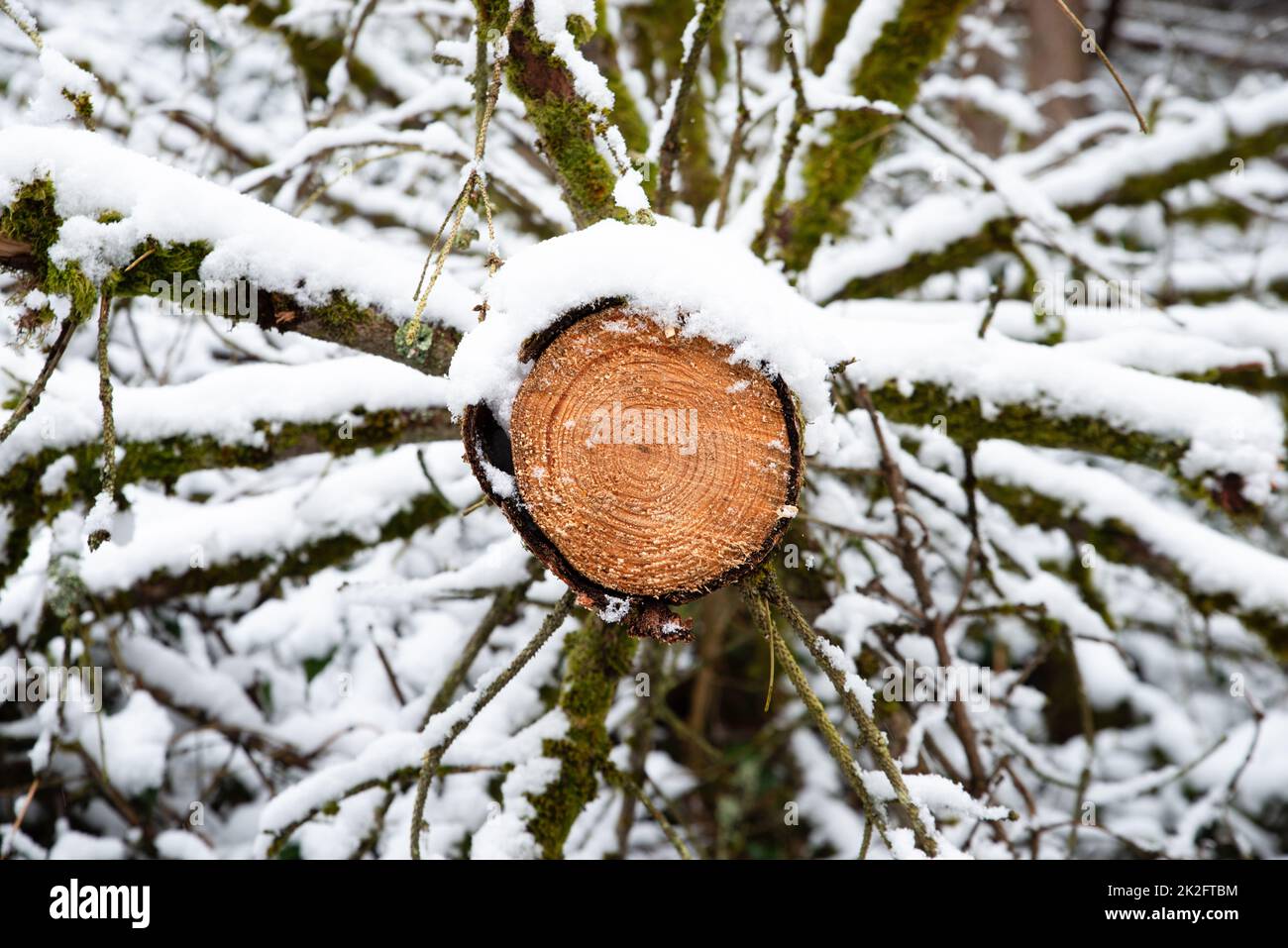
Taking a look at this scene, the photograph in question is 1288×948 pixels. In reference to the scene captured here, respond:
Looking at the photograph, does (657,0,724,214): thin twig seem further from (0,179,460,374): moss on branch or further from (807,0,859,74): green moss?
(807,0,859,74): green moss

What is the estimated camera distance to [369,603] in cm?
162

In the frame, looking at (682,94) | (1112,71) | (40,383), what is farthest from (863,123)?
(40,383)

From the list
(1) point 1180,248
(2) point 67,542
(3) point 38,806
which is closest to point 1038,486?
(2) point 67,542

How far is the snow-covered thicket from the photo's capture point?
105cm

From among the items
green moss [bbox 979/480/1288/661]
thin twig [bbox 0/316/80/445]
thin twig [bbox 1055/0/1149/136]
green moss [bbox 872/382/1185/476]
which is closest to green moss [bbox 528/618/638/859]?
green moss [bbox 872/382/1185/476]

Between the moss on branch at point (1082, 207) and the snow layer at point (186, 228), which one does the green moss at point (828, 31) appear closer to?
the moss on branch at point (1082, 207)

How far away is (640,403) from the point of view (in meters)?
0.88

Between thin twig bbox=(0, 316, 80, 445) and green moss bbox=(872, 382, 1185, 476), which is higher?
thin twig bbox=(0, 316, 80, 445)

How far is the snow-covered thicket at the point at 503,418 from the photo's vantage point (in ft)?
3.46

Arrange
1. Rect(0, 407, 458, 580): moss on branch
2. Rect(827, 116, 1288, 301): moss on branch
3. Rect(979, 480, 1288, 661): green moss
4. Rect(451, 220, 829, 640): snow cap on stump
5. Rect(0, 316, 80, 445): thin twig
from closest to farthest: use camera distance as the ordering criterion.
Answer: Rect(451, 220, 829, 640): snow cap on stump → Rect(0, 316, 80, 445): thin twig → Rect(0, 407, 458, 580): moss on branch → Rect(979, 480, 1288, 661): green moss → Rect(827, 116, 1288, 301): moss on branch
